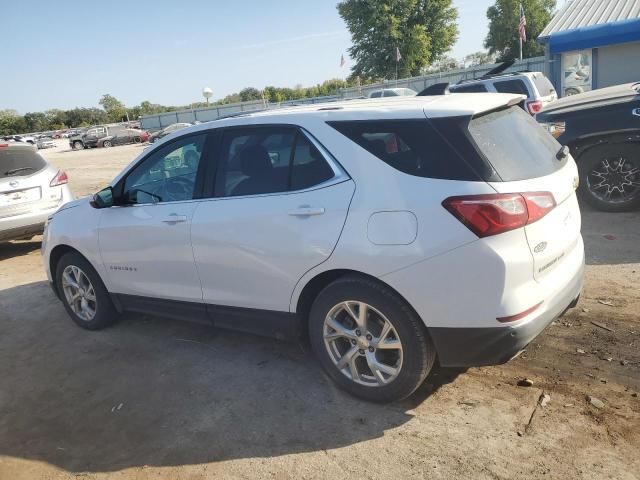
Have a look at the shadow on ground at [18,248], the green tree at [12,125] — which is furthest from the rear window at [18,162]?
the green tree at [12,125]

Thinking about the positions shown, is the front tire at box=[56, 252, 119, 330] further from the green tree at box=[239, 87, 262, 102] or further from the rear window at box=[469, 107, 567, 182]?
the green tree at box=[239, 87, 262, 102]

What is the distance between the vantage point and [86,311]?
4.71 m

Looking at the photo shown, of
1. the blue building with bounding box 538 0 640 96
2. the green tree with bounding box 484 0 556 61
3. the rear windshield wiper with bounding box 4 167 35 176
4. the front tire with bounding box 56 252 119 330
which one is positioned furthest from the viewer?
the green tree with bounding box 484 0 556 61

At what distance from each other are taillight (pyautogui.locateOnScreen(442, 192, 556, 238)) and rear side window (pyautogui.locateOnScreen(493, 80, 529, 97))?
9954mm

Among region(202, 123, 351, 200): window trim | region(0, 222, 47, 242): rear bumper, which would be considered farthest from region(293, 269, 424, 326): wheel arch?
region(0, 222, 47, 242): rear bumper

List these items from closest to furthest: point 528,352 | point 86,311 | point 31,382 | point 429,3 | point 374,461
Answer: point 374,461
point 528,352
point 31,382
point 86,311
point 429,3

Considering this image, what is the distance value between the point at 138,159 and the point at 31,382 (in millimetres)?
1856

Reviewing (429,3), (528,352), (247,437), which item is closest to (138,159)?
(247,437)

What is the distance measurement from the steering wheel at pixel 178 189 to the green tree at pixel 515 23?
58.3 meters

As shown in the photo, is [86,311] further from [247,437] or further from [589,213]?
[589,213]

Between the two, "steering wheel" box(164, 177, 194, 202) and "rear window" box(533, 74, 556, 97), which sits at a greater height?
"rear window" box(533, 74, 556, 97)

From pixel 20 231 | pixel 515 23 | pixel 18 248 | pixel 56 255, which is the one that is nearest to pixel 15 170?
pixel 20 231

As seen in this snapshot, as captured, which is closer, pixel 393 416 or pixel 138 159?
pixel 393 416

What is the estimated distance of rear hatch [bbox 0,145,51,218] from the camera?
7.32 m
